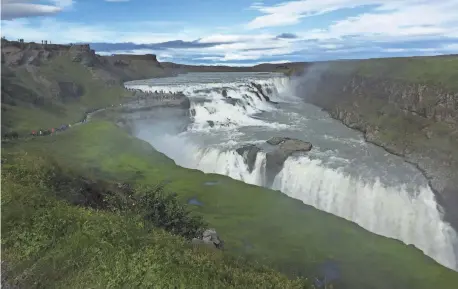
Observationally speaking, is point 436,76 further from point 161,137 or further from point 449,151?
point 161,137

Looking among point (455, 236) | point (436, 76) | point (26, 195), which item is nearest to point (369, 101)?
point (436, 76)

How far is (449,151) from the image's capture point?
1683 inches

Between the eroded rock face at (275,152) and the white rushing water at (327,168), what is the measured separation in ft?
1.57

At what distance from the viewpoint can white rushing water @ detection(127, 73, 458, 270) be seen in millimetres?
31719

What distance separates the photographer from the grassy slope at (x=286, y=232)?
20906 mm

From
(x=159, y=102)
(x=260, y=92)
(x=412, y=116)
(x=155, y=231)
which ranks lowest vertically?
(x=159, y=102)

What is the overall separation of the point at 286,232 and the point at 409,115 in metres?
38.1

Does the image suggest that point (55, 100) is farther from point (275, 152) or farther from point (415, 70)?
point (415, 70)

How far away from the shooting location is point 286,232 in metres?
24.9

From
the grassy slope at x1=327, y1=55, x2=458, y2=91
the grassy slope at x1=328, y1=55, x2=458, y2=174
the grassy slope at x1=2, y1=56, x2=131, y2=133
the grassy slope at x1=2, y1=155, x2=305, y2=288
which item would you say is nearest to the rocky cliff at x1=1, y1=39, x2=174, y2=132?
the grassy slope at x1=2, y1=56, x2=131, y2=133

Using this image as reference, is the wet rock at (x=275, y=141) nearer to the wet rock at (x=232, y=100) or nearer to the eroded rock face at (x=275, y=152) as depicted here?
the eroded rock face at (x=275, y=152)

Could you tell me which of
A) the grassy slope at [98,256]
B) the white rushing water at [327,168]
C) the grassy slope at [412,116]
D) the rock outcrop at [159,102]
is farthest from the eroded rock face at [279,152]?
the grassy slope at [98,256]

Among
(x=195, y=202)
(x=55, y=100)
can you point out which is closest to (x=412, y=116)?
(x=195, y=202)

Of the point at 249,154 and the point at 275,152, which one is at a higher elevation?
the point at 275,152
